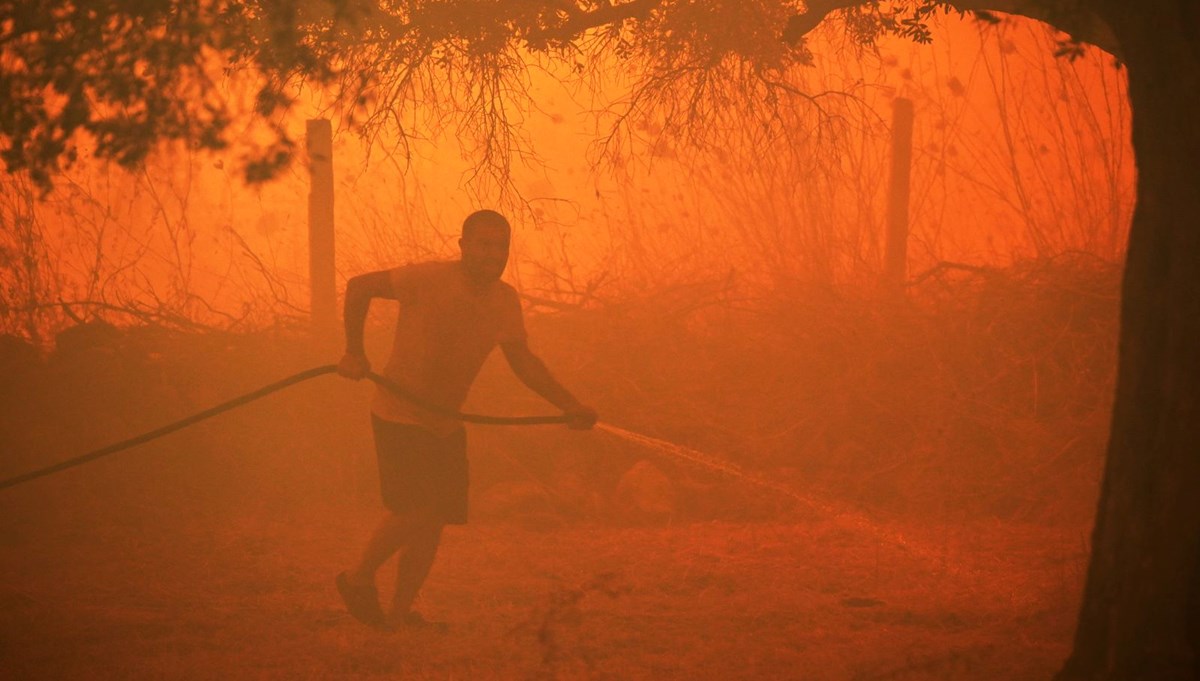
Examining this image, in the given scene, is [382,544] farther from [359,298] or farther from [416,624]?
[359,298]

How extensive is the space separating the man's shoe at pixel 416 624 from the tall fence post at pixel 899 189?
20.5ft

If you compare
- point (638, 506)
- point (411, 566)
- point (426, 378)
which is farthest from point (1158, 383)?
point (638, 506)

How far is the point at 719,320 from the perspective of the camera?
975cm

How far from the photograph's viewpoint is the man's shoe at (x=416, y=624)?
5141 millimetres

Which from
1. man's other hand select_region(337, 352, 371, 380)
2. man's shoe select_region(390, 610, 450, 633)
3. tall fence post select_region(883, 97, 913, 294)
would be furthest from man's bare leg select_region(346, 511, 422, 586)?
tall fence post select_region(883, 97, 913, 294)

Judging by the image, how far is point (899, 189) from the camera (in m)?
10.2

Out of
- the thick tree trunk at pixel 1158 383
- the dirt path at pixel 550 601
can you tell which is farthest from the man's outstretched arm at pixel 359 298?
the thick tree trunk at pixel 1158 383

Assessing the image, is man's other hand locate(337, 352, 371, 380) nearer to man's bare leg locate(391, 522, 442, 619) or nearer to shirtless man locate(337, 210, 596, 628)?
shirtless man locate(337, 210, 596, 628)

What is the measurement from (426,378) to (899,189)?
6.53 m

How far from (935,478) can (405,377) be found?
14.5 ft

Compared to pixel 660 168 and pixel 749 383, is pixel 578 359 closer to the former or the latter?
pixel 749 383

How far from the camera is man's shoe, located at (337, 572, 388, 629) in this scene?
5.07m

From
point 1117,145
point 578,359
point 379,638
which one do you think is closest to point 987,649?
point 379,638

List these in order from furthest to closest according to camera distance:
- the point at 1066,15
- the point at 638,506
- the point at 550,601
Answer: the point at 638,506 → the point at 550,601 → the point at 1066,15
